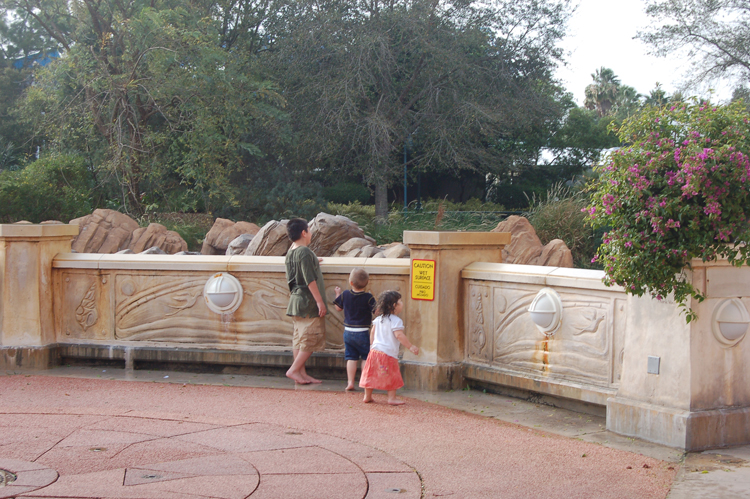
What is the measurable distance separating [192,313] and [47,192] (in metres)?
13.0

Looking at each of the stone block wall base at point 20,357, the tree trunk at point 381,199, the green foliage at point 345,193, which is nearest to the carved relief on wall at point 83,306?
the stone block wall base at point 20,357

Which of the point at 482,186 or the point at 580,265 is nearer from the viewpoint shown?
the point at 580,265

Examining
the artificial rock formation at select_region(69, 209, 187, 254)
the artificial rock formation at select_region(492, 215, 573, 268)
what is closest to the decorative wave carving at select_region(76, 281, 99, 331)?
the artificial rock formation at select_region(69, 209, 187, 254)

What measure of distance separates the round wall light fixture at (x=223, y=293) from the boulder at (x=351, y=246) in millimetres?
6168

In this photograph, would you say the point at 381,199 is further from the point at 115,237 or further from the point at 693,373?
the point at 693,373

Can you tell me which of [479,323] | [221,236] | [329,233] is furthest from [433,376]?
[221,236]

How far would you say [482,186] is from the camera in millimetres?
29625

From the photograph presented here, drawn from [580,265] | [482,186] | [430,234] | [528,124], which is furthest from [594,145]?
[430,234]

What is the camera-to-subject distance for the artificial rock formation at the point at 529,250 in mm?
13867

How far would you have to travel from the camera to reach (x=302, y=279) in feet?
22.5

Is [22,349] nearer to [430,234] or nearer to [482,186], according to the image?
[430,234]

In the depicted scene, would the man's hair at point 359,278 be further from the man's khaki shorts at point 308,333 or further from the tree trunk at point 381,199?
the tree trunk at point 381,199

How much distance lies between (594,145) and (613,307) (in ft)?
89.0

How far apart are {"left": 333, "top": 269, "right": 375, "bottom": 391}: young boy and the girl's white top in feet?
0.89
